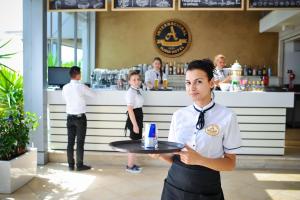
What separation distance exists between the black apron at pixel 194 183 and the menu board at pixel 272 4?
458 centimetres

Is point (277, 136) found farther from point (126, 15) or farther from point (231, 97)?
point (126, 15)

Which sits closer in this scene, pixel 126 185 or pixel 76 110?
pixel 126 185

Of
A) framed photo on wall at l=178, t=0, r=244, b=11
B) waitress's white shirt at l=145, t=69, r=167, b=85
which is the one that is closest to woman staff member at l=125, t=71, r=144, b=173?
waitress's white shirt at l=145, t=69, r=167, b=85

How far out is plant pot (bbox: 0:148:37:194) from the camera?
14.5ft

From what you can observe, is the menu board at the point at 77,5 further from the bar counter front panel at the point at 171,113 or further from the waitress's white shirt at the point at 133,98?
the waitress's white shirt at the point at 133,98

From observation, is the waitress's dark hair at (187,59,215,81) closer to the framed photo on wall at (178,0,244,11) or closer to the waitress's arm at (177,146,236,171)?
the waitress's arm at (177,146,236,171)

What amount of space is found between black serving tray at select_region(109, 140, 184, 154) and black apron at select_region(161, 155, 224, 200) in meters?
0.11

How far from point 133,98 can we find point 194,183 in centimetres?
347

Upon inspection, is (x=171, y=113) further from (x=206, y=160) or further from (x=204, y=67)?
(x=206, y=160)

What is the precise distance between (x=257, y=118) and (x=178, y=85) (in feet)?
13.3

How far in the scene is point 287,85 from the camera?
978 cm

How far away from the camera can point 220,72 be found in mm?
6410

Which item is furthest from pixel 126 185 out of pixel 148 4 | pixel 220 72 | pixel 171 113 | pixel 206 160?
pixel 206 160

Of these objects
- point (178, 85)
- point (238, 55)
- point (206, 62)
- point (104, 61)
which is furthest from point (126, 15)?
point (206, 62)
